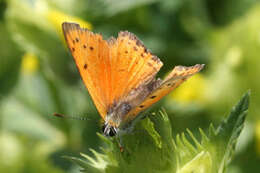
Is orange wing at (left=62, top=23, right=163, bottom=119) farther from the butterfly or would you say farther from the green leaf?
the green leaf

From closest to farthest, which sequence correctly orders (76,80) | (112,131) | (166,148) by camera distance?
(166,148) → (112,131) → (76,80)

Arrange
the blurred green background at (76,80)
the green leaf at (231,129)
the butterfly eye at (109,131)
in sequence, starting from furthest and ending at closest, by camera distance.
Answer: the blurred green background at (76,80) < the butterfly eye at (109,131) < the green leaf at (231,129)

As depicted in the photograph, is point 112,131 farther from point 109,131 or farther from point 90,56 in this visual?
point 90,56

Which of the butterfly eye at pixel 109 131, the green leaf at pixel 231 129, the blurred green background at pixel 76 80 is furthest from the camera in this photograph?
the blurred green background at pixel 76 80

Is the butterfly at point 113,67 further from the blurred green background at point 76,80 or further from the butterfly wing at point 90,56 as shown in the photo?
the blurred green background at point 76,80

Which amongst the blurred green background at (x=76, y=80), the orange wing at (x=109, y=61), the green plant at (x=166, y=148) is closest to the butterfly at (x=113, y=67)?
the orange wing at (x=109, y=61)

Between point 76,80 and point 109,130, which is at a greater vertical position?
point 76,80

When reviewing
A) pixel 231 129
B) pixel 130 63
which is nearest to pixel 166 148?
pixel 231 129

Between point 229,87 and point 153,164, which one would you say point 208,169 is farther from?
point 229,87

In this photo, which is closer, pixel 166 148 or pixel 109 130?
pixel 166 148
